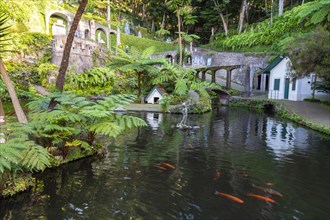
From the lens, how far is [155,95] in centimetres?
2053

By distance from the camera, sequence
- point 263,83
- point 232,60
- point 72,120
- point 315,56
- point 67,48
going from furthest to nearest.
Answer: point 232,60 < point 263,83 < point 315,56 < point 67,48 < point 72,120

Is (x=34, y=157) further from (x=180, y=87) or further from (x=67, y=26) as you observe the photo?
(x=67, y=26)

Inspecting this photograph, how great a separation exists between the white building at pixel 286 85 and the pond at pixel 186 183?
13185mm

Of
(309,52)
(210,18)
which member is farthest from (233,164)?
(210,18)

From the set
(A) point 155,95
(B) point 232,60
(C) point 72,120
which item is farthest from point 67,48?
(B) point 232,60

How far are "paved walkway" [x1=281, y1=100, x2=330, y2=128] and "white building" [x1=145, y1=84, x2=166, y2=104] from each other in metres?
8.64

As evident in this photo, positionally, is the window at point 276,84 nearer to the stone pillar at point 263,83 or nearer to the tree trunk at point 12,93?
the stone pillar at point 263,83

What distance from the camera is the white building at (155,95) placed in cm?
2034

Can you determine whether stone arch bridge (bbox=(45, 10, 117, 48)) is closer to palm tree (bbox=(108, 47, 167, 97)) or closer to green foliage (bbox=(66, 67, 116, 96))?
green foliage (bbox=(66, 67, 116, 96))

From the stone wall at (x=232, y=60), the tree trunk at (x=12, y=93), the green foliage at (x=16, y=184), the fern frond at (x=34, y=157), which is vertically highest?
the stone wall at (x=232, y=60)

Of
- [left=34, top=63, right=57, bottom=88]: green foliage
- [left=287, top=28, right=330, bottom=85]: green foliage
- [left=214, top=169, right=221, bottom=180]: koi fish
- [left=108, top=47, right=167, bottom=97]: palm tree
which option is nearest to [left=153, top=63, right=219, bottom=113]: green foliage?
[left=108, top=47, right=167, bottom=97]: palm tree

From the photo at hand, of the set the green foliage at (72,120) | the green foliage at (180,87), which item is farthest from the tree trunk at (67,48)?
the green foliage at (180,87)

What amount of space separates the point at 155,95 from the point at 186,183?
582 inches

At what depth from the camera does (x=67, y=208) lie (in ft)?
15.5
